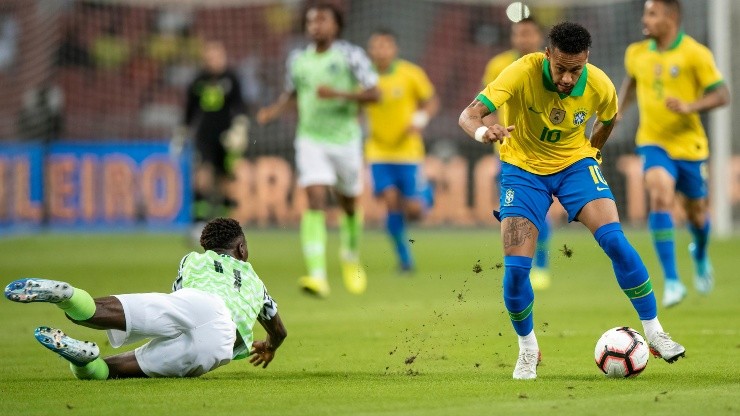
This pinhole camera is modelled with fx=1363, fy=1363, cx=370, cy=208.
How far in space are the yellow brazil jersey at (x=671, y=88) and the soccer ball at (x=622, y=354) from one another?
4534 millimetres

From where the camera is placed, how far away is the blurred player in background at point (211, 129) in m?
19.1

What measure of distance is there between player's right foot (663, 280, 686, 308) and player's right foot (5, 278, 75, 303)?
5775 mm

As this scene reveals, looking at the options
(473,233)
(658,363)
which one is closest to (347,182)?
(658,363)

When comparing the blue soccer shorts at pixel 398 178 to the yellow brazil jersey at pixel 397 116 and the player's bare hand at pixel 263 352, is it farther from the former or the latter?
the player's bare hand at pixel 263 352

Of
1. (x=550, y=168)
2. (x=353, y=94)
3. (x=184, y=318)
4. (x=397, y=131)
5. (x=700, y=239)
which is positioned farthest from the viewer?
(x=397, y=131)

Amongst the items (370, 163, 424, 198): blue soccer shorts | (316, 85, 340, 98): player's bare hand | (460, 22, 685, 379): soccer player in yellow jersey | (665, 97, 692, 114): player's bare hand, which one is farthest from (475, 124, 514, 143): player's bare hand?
(370, 163, 424, 198): blue soccer shorts

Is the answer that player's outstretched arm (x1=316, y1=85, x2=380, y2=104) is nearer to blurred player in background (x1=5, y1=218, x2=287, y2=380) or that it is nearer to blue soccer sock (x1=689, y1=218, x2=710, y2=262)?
blue soccer sock (x1=689, y1=218, x2=710, y2=262)

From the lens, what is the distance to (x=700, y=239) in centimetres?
1179

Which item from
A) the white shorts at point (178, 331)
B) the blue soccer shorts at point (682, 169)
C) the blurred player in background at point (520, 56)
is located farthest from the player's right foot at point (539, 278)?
the white shorts at point (178, 331)

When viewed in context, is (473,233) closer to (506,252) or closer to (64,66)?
(64,66)

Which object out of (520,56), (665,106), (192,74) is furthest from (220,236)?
(192,74)

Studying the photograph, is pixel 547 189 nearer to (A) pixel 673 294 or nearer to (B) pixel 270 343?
(B) pixel 270 343

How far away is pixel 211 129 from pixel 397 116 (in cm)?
391

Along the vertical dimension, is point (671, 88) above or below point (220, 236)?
above
